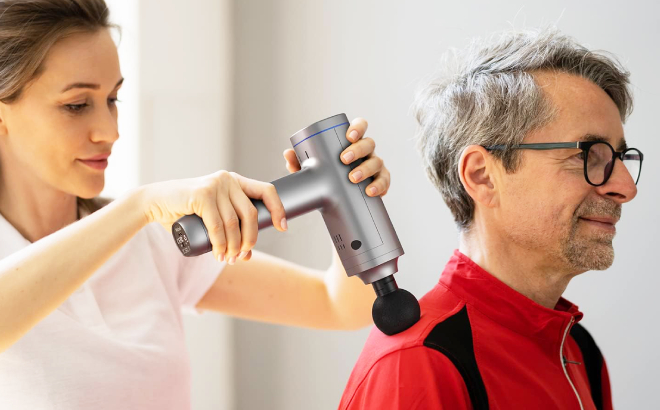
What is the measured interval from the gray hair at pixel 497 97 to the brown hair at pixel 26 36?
0.81 metres

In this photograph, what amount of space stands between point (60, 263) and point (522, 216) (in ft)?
2.74

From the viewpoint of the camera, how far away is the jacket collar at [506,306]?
4.30 feet

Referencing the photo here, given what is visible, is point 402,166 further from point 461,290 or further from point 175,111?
point 461,290

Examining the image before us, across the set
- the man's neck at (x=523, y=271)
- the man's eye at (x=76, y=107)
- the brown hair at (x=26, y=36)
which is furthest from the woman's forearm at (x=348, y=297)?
the brown hair at (x=26, y=36)

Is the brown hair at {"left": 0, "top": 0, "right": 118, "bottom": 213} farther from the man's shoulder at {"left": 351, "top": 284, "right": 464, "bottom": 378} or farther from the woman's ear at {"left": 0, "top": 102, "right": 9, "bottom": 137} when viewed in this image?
the man's shoulder at {"left": 351, "top": 284, "right": 464, "bottom": 378}

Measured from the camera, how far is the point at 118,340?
1.51 metres

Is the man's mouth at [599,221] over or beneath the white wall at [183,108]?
beneath

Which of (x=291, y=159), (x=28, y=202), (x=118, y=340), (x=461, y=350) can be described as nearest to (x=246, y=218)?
(x=291, y=159)

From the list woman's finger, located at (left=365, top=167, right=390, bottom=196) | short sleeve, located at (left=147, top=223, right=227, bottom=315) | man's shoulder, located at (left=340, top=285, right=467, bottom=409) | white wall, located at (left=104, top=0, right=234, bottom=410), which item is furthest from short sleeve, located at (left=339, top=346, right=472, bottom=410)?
white wall, located at (left=104, top=0, right=234, bottom=410)

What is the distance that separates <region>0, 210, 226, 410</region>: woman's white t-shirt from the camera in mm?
1385

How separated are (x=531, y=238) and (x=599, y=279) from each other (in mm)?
947

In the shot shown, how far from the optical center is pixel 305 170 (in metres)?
1.10

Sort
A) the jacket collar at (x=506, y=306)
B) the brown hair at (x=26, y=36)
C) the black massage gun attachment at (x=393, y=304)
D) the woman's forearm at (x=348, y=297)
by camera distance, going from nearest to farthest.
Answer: the black massage gun attachment at (x=393, y=304)
the jacket collar at (x=506, y=306)
the brown hair at (x=26, y=36)
the woman's forearm at (x=348, y=297)

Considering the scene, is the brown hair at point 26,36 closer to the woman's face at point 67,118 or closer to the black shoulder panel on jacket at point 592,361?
the woman's face at point 67,118
